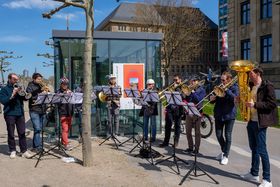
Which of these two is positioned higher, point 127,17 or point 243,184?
point 127,17

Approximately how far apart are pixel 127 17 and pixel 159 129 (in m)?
69.4

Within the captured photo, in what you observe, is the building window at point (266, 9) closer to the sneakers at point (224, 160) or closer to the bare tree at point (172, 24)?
the bare tree at point (172, 24)

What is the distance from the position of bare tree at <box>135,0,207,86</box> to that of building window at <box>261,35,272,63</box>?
8597 millimetres

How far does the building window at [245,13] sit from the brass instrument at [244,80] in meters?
26.8

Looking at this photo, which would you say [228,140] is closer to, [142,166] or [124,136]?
[142,166]

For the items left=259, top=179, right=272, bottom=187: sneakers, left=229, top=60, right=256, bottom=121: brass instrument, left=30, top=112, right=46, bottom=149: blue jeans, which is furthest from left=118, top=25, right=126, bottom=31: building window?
left=259, top=179, right=272, bottom=187: sneakers

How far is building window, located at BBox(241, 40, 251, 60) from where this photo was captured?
1257 inches

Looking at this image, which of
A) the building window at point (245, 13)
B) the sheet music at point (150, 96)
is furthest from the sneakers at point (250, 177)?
the building window at point (245, 13)

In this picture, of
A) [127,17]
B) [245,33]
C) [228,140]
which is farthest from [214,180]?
[127,17]

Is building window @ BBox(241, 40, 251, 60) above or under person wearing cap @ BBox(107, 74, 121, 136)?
above

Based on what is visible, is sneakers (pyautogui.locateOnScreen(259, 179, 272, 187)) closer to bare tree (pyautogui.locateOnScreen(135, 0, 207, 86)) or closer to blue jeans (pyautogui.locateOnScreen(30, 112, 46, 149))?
blue jeans (pyautogui.locateOnScreen(30, 112, 46, 149))

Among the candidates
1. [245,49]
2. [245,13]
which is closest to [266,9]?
Answer: [245,13]

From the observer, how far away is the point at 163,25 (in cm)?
3656

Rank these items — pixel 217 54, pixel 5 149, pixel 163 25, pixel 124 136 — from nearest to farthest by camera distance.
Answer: pixel 5 149 < pixel 124 136 < pixel 163 25 < pixel 217 54
